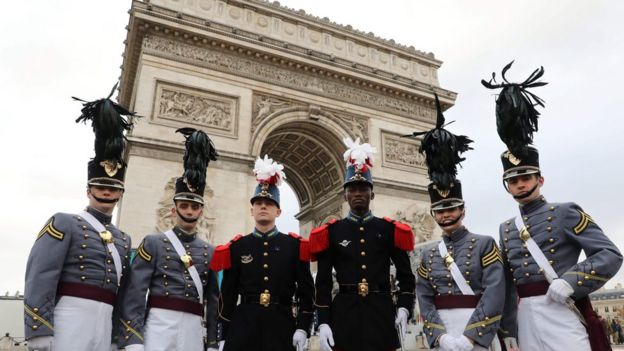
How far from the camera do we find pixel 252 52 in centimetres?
1652

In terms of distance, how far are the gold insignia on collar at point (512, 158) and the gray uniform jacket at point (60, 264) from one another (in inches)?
121

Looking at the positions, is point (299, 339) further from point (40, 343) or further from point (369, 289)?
point (40, 343)

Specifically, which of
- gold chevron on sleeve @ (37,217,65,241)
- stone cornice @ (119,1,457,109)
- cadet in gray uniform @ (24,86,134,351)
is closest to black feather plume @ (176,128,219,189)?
cadet in gray uniform @ (24,86,134,351)

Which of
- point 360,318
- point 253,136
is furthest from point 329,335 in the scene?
point 253,136

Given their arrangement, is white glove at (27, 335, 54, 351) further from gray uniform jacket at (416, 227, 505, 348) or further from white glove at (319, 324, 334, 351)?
gray uniform jacket at (416, 227, 505, 348)

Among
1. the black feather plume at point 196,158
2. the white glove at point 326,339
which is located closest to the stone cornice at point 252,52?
the black feather plume at point 196,158

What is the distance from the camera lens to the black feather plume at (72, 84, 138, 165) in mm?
3744

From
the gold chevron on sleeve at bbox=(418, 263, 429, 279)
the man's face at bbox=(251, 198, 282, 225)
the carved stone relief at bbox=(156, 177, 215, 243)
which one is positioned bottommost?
the gold chevron on sleeve at bbox=(418, 263, 429, 279)

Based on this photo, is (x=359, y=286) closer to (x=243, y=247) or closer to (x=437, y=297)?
(x=437, y=297)

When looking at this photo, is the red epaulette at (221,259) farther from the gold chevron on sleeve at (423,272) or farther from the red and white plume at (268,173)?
the gold chevron on sleeve at (423,272)

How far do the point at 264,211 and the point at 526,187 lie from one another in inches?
79.3

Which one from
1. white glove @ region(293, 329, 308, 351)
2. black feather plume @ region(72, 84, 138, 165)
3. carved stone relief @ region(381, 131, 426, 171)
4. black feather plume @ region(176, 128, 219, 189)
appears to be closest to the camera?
white glove @ region(293, 329, 308, 351)

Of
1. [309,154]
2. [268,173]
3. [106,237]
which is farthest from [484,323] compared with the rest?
[309,154]

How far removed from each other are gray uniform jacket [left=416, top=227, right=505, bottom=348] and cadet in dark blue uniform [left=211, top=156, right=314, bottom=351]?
35.7 inches
